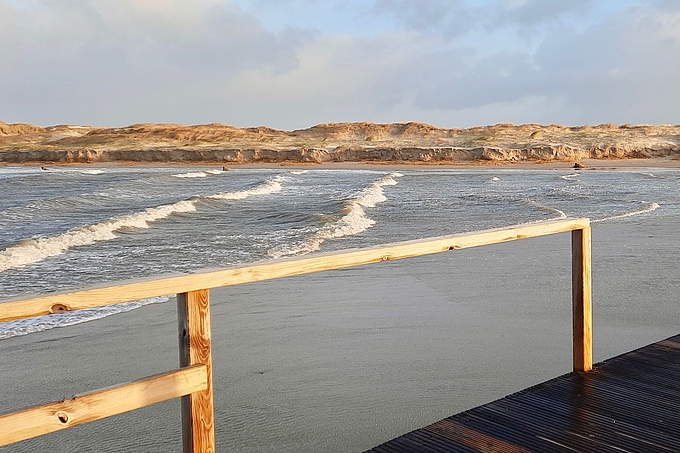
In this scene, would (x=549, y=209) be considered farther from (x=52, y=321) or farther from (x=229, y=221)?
(x=52, y=321)

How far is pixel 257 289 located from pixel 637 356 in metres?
4.40

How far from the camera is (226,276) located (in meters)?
2.48

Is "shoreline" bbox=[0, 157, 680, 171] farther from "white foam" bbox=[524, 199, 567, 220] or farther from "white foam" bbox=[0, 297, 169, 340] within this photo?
"white foam" bbox=[0, 297, 169, 340]

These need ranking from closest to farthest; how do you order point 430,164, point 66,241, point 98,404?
point 98,404, point 66,241, point 430,164

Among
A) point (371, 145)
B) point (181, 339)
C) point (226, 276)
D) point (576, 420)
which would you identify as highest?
point (371, 145)

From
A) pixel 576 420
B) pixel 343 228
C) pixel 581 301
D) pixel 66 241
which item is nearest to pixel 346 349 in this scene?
pixel 581 301

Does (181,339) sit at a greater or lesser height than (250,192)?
greater

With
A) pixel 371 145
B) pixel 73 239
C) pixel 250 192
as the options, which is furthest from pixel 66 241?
pixel 371 145

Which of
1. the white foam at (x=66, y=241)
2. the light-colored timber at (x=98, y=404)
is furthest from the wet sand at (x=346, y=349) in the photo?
the white foam at (x=66, y=241)

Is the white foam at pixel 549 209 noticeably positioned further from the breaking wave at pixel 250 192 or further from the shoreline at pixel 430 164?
the shoreline at pixel 430 164

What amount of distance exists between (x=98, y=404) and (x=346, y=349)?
3259 millimetres

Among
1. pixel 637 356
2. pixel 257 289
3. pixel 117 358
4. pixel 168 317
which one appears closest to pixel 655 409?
pixel 637 356

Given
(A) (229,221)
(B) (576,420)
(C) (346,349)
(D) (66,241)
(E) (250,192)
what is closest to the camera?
(B) (576,420)

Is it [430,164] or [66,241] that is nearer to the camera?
[66,241]
